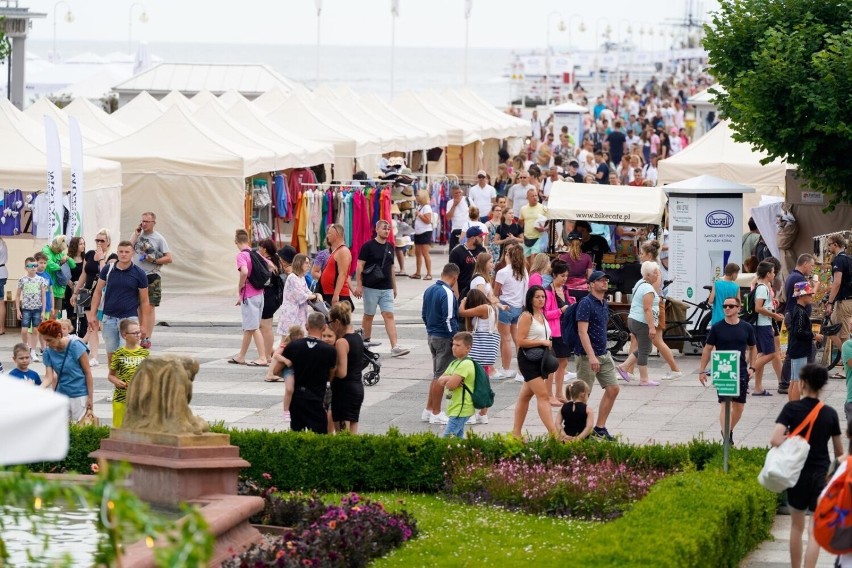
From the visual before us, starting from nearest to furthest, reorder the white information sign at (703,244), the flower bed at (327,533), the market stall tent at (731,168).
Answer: the flower bed at (327,533)
the white information sign at (703,244)
the market stall tent at (731,168)

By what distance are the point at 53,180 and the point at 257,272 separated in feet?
13.7

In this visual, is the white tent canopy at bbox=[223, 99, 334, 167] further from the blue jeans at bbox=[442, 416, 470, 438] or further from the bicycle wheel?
the blue jeans at bbox=[442, 416, 470, 438]

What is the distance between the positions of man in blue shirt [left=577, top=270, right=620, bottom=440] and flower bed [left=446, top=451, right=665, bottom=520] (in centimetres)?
224

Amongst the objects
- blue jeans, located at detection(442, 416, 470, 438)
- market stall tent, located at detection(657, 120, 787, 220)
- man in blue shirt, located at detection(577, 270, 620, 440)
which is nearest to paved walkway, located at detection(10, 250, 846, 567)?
man in blue shirt, located at detection(577, 270, 620, 440)

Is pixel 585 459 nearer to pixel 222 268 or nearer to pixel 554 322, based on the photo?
pixel 554 322

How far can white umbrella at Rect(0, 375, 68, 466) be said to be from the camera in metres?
6.22

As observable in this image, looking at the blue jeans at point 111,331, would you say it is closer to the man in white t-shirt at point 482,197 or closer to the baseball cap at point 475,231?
the baseball cap at point 475,231

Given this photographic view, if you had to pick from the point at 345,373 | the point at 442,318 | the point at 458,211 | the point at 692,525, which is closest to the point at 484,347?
the point at 442,318

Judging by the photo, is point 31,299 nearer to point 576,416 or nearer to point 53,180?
point 53,180

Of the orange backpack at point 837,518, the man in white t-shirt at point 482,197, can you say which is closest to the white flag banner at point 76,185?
the man in white t-shirt at point 482,197

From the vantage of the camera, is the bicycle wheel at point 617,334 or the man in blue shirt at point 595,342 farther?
the bicycle wheel at point 617,334

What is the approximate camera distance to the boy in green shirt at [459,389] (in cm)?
1355

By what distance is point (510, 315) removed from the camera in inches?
714

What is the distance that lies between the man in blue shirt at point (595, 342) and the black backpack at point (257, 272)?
4687 mm
